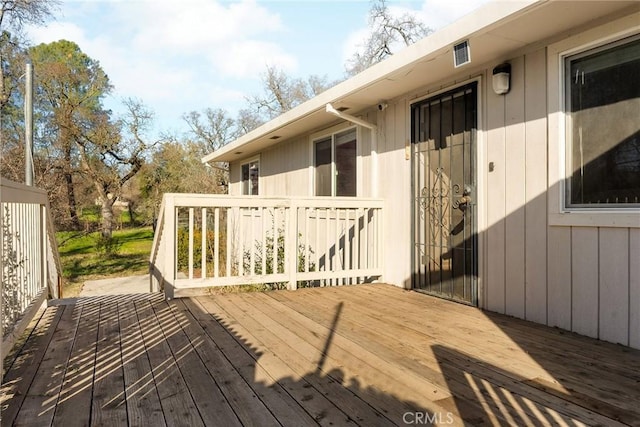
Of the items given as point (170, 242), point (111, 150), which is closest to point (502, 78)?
point (170, 242)

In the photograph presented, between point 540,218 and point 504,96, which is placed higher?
point 504,96

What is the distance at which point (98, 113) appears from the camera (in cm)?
1442

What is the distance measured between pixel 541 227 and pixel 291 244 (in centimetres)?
231

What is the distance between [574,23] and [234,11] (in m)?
6.05

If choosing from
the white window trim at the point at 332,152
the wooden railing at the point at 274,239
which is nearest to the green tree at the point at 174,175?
the white window trim at the point at 332,152

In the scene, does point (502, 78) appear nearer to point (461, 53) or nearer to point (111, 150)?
point (461, 53)

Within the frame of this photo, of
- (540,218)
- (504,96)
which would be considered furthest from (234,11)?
(540,218)

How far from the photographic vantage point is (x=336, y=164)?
19.0 feet

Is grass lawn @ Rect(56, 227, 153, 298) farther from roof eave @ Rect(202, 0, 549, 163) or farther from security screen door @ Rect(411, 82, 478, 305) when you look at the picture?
security screen door @ Rect(411, 82, 478, 305)

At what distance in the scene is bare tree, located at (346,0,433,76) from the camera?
15.4m

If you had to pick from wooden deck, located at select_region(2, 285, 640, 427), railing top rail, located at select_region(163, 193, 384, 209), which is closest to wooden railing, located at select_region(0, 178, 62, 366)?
wooden deck, located at select_region(2, 285, 640, 427)

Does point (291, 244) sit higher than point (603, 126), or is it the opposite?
point (603, 126)

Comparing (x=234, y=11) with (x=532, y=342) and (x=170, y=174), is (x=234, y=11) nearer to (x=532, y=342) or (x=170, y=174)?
(x=532, y=342)

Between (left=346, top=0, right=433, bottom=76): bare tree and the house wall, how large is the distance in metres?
13.1
